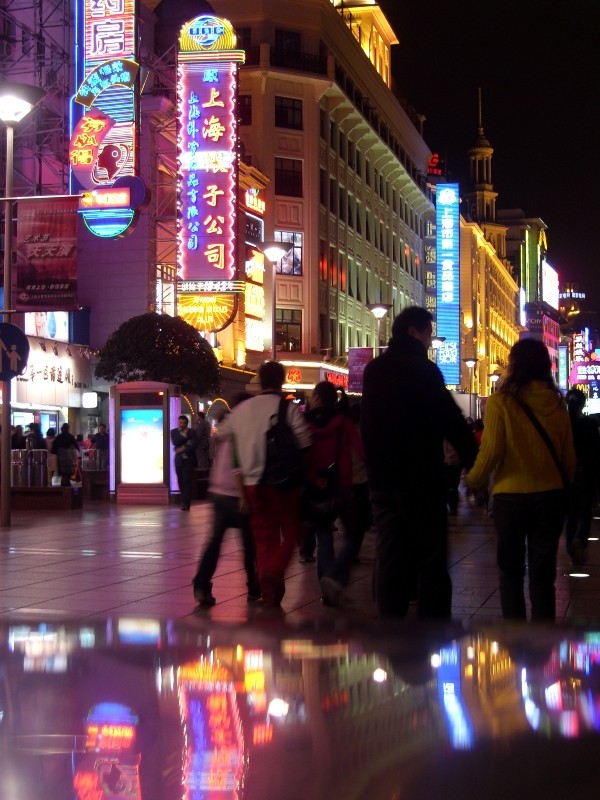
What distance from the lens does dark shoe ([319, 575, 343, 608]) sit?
8.95 m

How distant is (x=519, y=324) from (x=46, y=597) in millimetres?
131294

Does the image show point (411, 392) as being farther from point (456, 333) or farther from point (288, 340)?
point (456, 333)

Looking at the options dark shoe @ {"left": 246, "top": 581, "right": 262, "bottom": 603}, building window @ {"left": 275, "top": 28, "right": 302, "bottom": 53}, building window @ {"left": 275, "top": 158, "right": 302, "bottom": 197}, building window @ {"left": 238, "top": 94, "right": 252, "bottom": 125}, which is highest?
building window @ {"left": 275, "top": 28, "right": 302, "bottom": 53}

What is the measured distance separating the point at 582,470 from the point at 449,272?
69843 mm

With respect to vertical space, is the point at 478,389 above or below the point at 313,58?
below

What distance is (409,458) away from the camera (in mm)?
5992

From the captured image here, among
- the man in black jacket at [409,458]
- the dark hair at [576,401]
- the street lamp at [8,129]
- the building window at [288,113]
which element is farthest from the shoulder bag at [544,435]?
the building window at [288,113]

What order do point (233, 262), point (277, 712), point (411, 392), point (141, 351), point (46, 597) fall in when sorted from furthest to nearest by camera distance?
point (233, 262), point (141, 351), point (46, 597), point (411, 392), point (277, 712)

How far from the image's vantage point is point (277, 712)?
14.4 ft

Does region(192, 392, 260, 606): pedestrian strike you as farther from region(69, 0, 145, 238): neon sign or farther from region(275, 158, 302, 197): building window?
region(275, 158, 302, 197): building window

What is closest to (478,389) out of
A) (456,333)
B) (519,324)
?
(456,333)

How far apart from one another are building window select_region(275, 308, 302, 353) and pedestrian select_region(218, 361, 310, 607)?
4484cm

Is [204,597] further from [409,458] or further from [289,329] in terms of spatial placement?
[289,329]

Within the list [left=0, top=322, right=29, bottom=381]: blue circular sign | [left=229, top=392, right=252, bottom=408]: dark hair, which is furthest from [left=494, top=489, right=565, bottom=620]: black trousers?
[left=0, top=322, right=29, bottom=381]: blue circular sign
